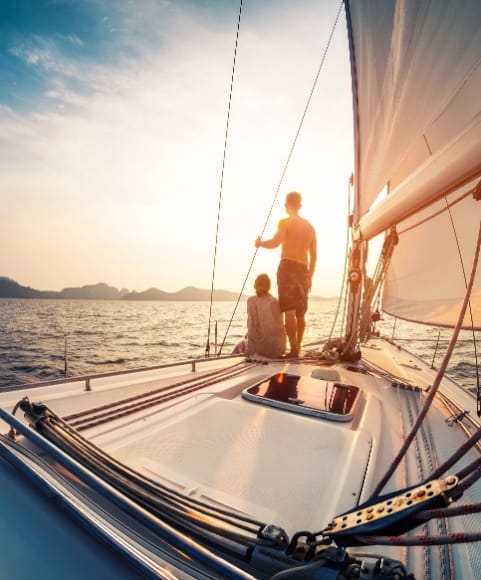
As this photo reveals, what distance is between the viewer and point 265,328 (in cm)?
378

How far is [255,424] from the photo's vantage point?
1.61m

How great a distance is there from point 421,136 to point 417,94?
29cm

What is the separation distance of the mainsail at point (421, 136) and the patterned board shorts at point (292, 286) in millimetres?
947

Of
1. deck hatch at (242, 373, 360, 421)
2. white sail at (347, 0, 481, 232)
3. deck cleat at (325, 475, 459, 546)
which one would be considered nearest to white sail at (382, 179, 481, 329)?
white sail at (347, 0, 481, 232)

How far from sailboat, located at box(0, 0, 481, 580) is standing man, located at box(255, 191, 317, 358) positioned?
834 mm

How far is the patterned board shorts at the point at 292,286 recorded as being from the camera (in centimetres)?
379

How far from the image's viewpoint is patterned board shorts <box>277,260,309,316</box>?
12.5 feet

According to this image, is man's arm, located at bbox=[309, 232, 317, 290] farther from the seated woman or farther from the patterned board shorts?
the seated woman

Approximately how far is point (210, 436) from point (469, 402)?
223 cm

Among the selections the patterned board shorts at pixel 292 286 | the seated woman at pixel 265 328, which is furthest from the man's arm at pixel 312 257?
the seated woman at pixel 265 328

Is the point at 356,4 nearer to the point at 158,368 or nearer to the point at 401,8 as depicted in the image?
the point at 401,8

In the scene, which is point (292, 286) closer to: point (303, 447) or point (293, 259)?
point (293, 259)

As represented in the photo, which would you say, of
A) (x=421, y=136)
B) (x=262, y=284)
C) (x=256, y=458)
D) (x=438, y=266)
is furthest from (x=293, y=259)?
(x=256, y=458)

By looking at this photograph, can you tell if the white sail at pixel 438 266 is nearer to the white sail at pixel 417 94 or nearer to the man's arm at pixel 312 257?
the white sail at pixel 417 94
